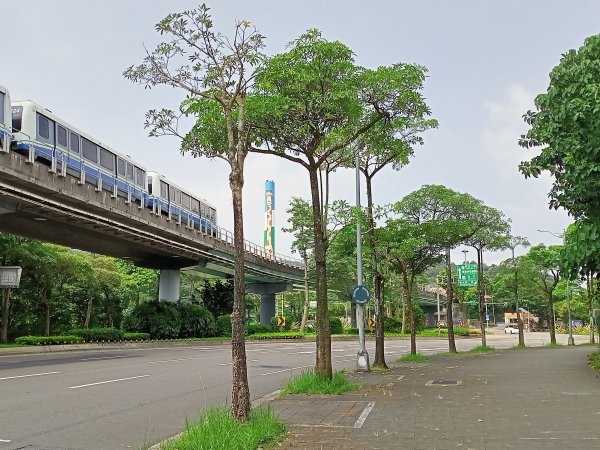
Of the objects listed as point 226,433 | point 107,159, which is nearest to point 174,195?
point 107,159

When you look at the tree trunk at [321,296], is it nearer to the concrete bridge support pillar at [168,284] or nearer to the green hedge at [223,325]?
the concrete bridge support pillar at [168,284]

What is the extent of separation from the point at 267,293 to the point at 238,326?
5325 centimetres

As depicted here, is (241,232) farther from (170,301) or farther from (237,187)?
(170,301)

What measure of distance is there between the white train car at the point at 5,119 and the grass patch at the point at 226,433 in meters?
15.0

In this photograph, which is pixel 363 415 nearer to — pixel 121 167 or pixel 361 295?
pixel 361 295

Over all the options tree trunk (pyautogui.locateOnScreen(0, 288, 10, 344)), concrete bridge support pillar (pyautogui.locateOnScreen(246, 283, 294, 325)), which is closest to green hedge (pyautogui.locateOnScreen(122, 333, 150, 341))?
tree trunk (pyautogui.locateOnScreen(0, 288, 10, 344))

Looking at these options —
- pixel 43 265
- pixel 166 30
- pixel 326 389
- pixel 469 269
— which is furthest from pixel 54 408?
pixel 469 269

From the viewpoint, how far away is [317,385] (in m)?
12.0

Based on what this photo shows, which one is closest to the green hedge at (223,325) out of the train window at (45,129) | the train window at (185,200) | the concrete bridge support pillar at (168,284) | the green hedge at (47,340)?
the concrete bridge support pillar at (168,284)

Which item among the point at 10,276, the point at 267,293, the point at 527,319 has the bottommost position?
the point at 527,319

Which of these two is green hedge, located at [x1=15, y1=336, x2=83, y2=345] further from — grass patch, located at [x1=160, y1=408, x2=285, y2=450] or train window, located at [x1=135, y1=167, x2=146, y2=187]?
grass patch, located at [x1=160, y1=408, x2=285, y2=450]

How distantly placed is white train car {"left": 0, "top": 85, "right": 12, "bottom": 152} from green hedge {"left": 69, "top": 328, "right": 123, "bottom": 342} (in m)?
17.1

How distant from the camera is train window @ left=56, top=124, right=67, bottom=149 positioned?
2317cm

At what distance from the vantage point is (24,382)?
14.3 m
